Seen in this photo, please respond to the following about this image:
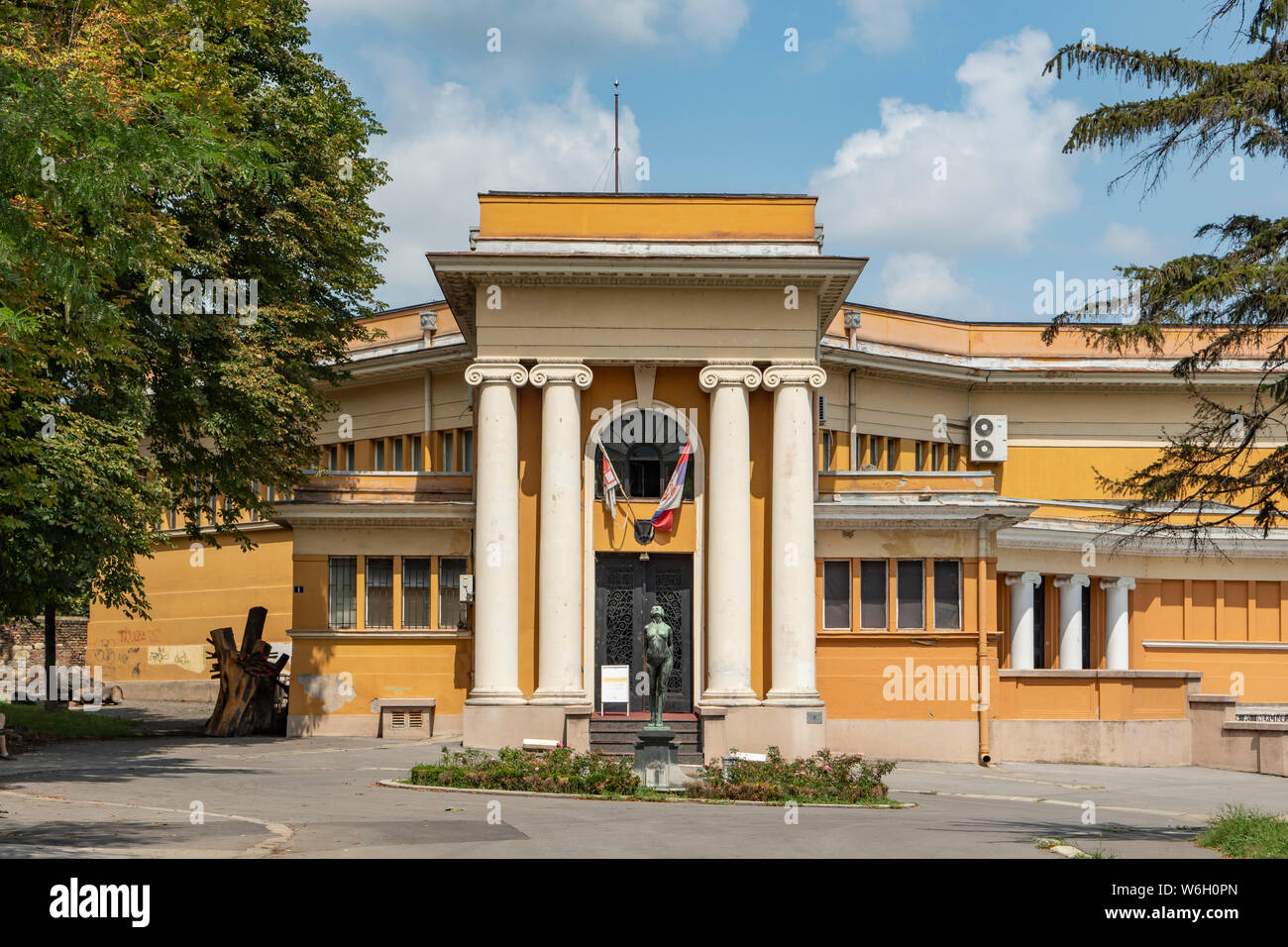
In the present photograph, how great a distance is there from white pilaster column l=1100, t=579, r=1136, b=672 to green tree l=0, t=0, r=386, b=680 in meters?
21.6

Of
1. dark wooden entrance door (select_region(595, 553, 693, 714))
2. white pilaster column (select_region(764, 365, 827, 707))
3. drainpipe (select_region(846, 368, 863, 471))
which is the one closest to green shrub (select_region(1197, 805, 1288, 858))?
white pilaster column (select_region(764, 365, 827, 707))

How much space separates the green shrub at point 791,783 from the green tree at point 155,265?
9.91 meters

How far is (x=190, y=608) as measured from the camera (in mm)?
51469

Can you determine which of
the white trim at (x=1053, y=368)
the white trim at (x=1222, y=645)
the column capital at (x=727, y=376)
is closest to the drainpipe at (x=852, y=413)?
the white trim at (x=1053, y=368)

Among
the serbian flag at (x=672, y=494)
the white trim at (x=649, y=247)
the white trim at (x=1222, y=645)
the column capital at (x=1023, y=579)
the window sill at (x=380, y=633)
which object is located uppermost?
the white trim at (x=649, y=247)

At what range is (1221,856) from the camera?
49.2ft

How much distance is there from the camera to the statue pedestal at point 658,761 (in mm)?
23125

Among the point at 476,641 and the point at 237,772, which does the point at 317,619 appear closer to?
the point at 476,641

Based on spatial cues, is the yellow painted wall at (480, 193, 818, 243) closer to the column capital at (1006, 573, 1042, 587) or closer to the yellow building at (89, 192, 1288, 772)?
the yellow building at (89, 192, 1288, 772)

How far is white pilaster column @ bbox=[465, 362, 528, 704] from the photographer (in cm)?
3102

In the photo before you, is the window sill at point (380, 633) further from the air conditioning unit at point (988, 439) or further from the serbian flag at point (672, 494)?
the air conditioning unit at point (988, 439)

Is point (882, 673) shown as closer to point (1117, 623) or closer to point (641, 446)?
point (641, 446)

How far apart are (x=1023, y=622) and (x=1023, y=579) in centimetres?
112

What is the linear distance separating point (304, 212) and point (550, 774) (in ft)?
51.3
